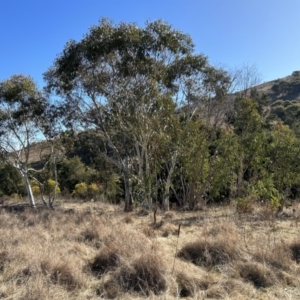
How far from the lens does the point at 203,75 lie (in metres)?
15.5

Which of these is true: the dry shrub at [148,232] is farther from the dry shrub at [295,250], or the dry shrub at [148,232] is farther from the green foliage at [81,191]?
the green foliage at [81,191]

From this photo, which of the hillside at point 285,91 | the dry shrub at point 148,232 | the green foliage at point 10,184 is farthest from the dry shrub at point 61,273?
the hillside at point 285,91

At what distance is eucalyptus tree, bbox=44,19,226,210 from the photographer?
42.3 ft

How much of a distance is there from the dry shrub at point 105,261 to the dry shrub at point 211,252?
1.20 m

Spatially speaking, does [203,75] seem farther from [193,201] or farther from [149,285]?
[149,285]

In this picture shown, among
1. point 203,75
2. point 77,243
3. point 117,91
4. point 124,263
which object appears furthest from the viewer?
point 203,75

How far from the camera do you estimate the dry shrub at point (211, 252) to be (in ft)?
17.3

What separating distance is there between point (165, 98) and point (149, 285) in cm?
875

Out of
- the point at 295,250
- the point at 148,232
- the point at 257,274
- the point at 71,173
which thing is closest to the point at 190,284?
the point at 257,274

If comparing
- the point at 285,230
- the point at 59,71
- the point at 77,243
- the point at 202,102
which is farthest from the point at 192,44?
the point at 77,243

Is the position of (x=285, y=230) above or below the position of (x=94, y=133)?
below

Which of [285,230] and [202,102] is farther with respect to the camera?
[202,102]

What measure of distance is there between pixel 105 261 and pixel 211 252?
1.73 metres

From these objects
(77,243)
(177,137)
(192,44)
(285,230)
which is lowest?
(285,230)
